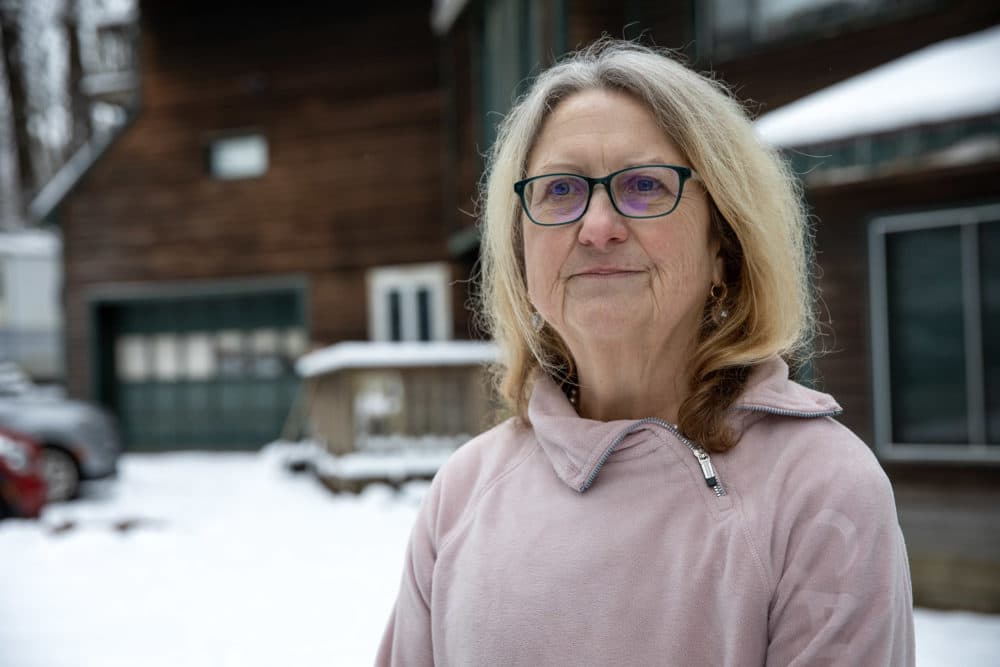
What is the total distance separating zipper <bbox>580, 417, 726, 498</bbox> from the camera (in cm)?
130

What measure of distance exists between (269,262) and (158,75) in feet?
12.3

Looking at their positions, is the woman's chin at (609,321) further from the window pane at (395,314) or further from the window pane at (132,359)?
the window pane at (132,359)

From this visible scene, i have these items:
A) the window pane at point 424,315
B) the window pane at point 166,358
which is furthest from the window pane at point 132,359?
the window pane at point 424,315

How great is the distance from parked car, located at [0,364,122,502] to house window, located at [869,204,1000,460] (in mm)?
8179

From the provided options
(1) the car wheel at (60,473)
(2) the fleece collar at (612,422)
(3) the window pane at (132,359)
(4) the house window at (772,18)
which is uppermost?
(4) the house window at (772,18)

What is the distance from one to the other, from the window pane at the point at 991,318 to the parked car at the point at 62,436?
897 centimetres

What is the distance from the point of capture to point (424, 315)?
13.8 meters

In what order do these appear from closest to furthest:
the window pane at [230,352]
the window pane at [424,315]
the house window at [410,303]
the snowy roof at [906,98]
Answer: the snowy roof at [906,98]
the house window at [410,303]
the window pane at [424,315]
the window pane at [230,352]

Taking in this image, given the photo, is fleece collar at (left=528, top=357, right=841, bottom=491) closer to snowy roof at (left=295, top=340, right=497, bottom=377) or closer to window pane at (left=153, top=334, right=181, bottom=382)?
snowy roof at (left=295, top=340, right=497, bottom=377)

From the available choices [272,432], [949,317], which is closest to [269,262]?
[272,432]

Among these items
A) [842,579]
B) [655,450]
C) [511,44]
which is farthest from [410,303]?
[842,579]

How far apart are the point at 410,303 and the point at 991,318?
835cm

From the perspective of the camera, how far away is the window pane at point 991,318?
7.26m

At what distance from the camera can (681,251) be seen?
56.3 inches
